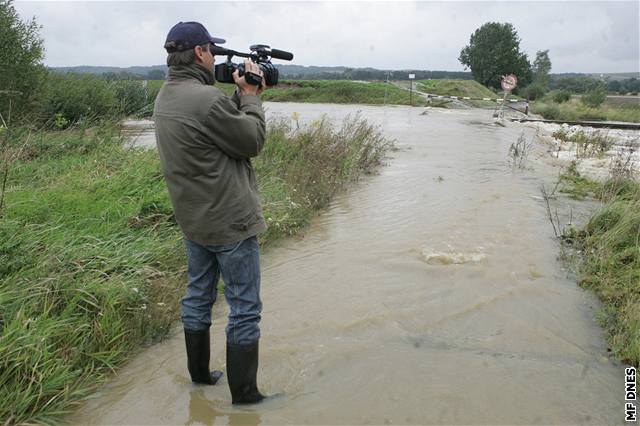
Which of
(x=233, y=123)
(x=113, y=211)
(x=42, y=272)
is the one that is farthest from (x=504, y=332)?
(x=113, y=211)

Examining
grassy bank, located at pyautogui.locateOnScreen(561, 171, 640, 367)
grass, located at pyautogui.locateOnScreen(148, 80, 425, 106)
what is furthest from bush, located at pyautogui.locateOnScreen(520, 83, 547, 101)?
grassy bank, located at pyautogui.locateOnScreen(561, 171, 640, 367)

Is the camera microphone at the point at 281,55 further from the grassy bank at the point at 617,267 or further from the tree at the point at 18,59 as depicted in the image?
the tree at the point at 18,59

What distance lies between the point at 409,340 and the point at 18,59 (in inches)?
580

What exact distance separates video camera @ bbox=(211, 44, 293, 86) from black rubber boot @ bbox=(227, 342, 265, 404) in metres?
1.46

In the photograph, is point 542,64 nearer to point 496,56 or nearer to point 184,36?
point 496,56

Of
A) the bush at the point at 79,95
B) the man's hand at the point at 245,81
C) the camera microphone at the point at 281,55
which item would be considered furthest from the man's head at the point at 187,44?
the bush at the point at 79,95

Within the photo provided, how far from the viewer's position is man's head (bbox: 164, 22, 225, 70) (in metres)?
2.48

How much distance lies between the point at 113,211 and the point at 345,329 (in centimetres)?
257

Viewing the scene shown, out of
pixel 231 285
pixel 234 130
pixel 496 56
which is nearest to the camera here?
pixel 234 130

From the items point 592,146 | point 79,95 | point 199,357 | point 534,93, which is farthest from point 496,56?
point 199,357

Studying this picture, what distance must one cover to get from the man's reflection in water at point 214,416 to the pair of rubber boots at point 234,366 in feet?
0.25

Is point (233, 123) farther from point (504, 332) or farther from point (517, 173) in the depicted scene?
point (517, 173)

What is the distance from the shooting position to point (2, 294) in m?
3.00

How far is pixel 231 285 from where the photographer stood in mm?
2688
